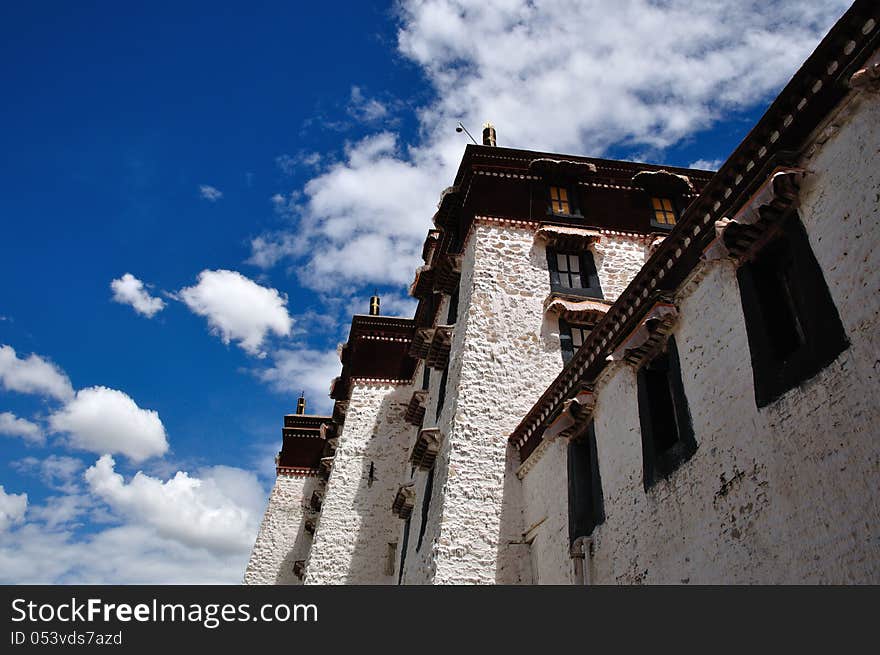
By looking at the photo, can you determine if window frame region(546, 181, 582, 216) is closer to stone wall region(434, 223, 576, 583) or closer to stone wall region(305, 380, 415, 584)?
stone wall region(434, 223, 576, 583)

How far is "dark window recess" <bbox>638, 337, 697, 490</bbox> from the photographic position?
6953mm

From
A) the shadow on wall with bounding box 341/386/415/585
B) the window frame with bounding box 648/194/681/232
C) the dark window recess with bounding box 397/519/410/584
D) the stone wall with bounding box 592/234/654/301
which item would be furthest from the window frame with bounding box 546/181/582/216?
the shadow on wall with bounding box 341/386/415/585

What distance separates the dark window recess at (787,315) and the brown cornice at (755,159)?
798mm

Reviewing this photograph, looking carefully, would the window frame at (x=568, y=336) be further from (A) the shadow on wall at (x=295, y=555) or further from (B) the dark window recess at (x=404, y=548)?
(A) the shadow on wall at (x=295, y=555)

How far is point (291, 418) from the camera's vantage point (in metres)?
30.5

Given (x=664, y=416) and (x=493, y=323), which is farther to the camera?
(x=493, y=323)

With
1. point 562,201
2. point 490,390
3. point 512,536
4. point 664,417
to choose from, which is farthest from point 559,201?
point 664,417

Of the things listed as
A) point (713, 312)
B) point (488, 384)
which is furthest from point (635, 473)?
point (488, 384)

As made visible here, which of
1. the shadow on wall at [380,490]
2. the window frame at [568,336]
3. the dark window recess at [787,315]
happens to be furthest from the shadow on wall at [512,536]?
the shadow on wall at [380,490]

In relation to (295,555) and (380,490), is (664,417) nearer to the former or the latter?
(380,490)

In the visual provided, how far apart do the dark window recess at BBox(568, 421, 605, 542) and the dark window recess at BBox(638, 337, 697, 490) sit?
1.41 meters
